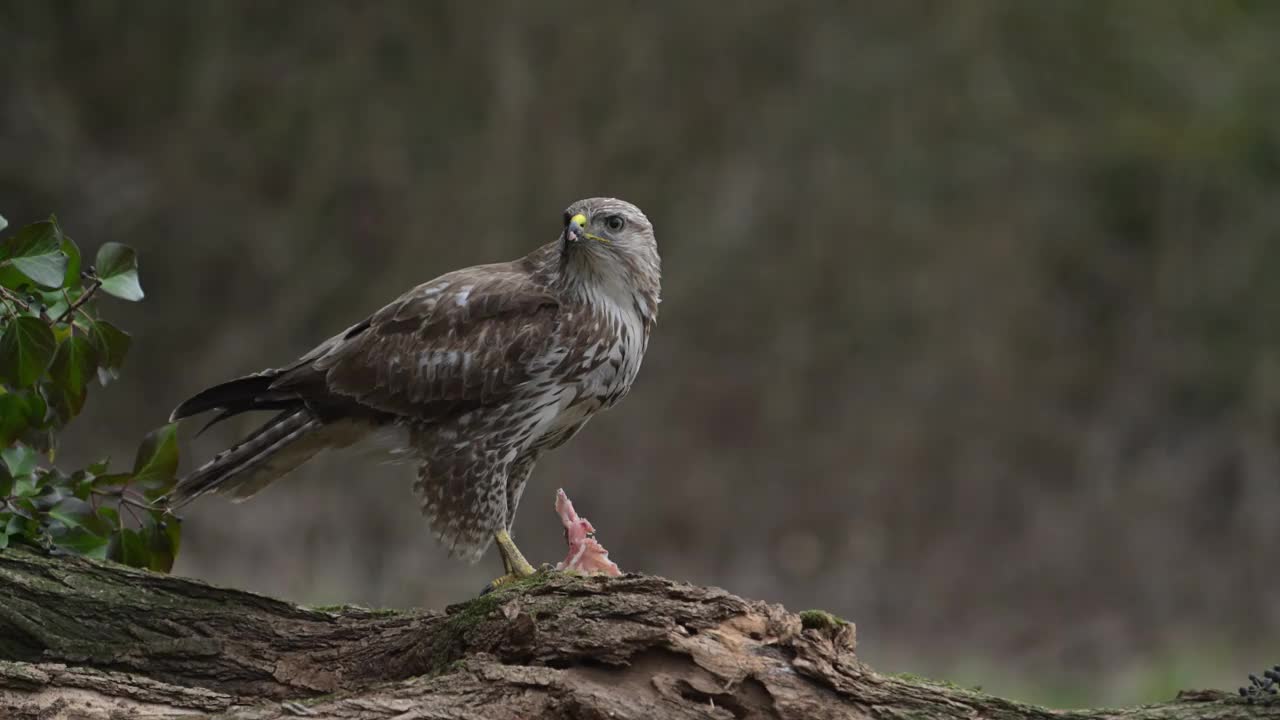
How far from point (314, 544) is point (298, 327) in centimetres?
162

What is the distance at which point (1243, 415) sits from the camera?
1085cm

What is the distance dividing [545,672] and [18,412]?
173 centimetres

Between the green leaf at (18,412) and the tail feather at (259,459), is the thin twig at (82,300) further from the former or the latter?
the tail feather at (259,459)

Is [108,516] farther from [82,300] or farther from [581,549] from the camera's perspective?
[581,549]

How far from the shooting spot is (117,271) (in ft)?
13.7

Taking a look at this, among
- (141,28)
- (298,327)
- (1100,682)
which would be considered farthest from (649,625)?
(141,28)

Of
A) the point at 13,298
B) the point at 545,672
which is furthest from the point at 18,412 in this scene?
the point at 545,672

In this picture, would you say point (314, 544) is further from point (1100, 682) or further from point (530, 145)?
point (1100, 682)

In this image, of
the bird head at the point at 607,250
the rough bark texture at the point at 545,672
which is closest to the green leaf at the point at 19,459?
the rough bark texture at the point at 545,672

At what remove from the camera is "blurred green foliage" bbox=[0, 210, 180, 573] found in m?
4.07

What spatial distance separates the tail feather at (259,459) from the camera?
4656 millimetres

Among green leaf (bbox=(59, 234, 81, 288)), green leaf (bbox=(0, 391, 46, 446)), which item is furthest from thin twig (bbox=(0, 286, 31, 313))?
green leaf (bbox=(0, 391, 46, 446))

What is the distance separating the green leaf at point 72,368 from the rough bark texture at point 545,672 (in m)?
0.66

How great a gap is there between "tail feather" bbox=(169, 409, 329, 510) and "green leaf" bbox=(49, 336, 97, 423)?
0.45 metres
